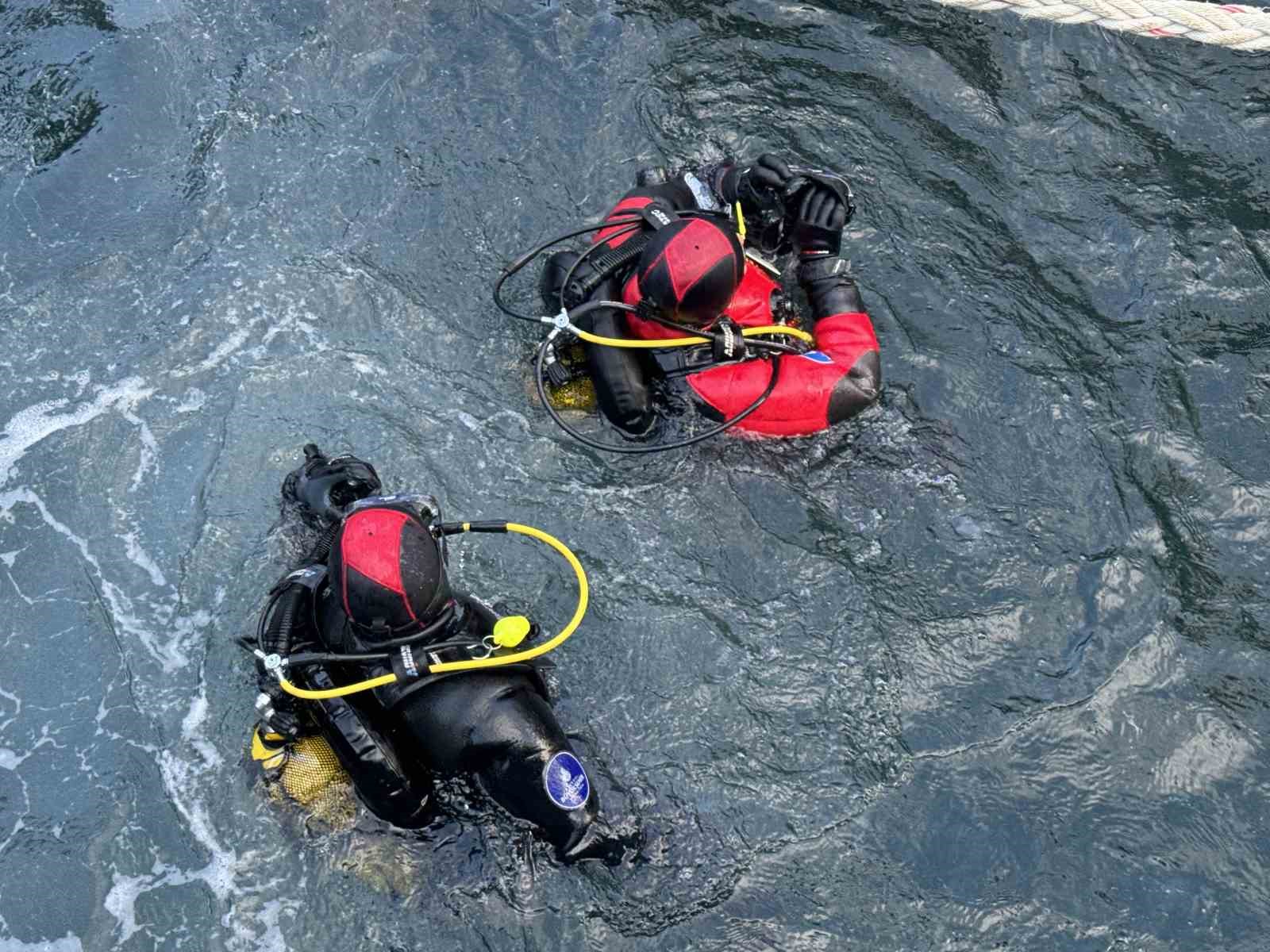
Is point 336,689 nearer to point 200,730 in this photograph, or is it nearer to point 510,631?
point 510,631

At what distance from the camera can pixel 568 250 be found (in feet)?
15.3

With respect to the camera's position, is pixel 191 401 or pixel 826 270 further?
pixel 191 401

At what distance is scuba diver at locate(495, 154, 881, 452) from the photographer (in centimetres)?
402

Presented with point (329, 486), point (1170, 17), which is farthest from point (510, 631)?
point (1170, 17)

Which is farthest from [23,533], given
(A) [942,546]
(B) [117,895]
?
(A) [942,546]

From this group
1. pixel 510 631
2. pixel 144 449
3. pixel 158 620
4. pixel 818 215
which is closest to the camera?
pixel 510 631

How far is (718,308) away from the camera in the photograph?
159 inches

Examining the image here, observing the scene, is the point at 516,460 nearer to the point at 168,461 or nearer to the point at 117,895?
the point at 168,461

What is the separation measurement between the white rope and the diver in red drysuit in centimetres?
199

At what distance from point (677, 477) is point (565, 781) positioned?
160 centimetres

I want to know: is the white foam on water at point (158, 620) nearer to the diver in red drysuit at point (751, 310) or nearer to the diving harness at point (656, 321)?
the diving harness at point (656, 321)

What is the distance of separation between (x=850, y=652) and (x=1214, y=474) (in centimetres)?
180

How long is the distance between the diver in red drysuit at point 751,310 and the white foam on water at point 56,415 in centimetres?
200

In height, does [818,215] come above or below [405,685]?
above
